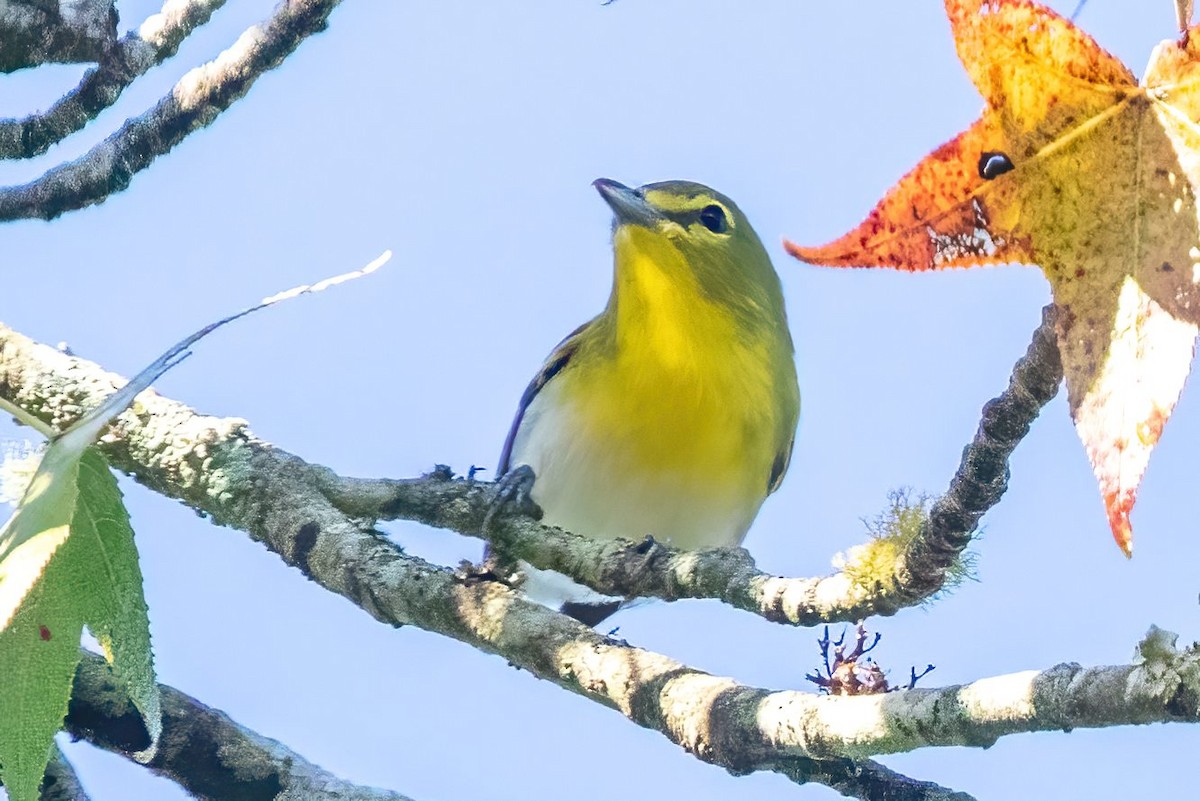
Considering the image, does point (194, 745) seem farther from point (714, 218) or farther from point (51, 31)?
point (714, 218)

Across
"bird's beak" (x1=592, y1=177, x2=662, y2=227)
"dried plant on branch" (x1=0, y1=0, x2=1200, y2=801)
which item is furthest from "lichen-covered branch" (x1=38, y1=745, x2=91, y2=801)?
"bird's beak" (x1=592, y1=177, x2=662, y2=227)

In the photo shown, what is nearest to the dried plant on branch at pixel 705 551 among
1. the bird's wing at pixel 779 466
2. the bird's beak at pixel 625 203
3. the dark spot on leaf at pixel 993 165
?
the dark spot on leaf at pixel 993 165

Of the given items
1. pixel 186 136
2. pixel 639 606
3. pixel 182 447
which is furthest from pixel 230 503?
pixel 639 606

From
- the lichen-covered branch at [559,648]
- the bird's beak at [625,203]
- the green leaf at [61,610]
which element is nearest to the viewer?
the green leaf at [61,610]

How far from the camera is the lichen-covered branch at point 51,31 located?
132 inches

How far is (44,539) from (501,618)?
125 centimetres

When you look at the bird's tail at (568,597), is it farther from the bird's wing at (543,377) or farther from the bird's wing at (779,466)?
the bird's wing at (779,466)

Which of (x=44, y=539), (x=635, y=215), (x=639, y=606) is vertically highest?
(x=635, y=215)

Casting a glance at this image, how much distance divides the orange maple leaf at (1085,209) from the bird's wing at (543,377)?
385cm

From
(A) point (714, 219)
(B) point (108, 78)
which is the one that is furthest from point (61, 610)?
(A) point (714, 219)

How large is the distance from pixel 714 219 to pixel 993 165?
375cm

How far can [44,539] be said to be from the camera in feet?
4.47

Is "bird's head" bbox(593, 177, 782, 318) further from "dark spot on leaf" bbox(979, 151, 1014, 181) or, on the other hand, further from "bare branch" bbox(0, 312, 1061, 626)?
"dark spot on leaf" bbox(979, 151, 1014, 181)

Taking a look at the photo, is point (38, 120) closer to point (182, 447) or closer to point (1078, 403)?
point (182, 447)
